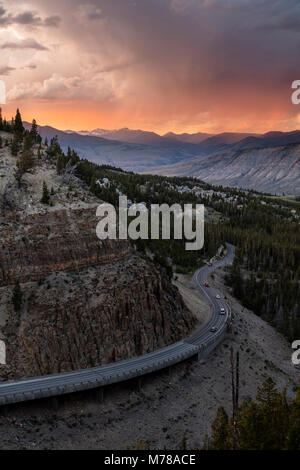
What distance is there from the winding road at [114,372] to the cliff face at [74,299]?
1.56 m

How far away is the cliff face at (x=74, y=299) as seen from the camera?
52969mm

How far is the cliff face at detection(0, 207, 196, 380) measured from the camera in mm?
52969

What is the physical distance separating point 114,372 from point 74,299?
13201 millimetres

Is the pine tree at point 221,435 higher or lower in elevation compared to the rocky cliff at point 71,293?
lower

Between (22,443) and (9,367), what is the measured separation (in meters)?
11.1

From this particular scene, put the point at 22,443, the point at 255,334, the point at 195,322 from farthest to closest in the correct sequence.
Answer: the point at 255,334
the point at 195,322
the point at 22,443

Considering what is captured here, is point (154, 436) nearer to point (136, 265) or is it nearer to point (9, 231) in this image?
point (136, 265)

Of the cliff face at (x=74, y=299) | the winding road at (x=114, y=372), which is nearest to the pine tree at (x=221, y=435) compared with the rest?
the winding road at (x=114, y=372)

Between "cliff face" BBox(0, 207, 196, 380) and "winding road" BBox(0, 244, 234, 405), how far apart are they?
1557 millimetres

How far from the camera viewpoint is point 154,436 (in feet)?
154

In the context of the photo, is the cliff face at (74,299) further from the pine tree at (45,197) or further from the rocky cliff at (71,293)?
the pine tree at (45,197)

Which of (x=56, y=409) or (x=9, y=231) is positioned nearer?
(x=56, y=409)

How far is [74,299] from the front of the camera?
5706cm
